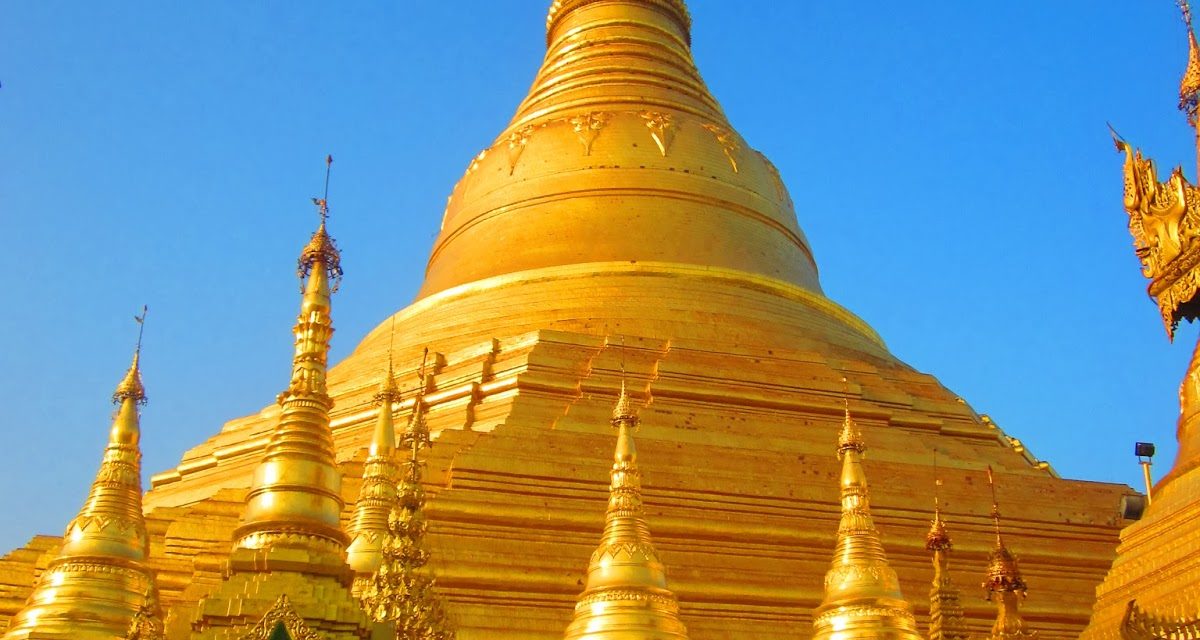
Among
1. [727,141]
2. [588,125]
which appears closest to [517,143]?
[588,125]

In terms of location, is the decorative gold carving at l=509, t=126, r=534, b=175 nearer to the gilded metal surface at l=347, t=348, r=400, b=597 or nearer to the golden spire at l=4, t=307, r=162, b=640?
the gilded metal surface at l=347, t=348, r=400, b=597

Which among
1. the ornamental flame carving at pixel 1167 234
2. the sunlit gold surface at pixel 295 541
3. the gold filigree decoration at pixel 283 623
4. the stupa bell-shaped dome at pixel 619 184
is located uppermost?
the stupa bell-shaped dome at pixel 619 184

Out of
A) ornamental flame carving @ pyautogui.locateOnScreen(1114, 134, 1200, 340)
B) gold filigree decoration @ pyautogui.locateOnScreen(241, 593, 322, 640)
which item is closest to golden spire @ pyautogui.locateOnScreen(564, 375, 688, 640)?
gold filigree decoration @ pyautogui.locateOnScreen(241, 593, 322, 640)

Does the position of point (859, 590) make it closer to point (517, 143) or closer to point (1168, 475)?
point (1168, 475)

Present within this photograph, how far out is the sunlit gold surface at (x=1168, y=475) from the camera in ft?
34.6

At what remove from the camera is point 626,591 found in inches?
352

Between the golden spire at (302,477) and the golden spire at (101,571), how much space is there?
3.45 ft

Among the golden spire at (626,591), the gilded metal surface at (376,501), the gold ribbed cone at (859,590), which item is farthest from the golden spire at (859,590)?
the gilded metal surface at (376,501)

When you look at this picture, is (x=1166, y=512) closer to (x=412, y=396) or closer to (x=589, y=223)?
(x=412, y=396)

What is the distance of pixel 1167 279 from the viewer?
39.6ft

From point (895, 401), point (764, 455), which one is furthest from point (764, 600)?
point (895, 401)

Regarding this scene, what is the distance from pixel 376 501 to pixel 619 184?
12.8 metres

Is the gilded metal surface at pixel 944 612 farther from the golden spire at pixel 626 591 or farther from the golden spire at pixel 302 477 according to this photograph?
the golden spire at pixel 302 477

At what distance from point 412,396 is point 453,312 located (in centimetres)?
275
